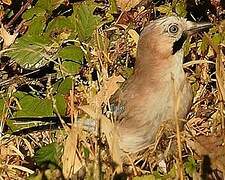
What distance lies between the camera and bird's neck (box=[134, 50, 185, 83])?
173 inches

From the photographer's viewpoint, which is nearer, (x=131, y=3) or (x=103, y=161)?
(x=103, y=161)

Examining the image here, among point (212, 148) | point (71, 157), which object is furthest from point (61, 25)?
point (212, 148)

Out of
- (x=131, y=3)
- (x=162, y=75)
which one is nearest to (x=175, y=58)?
(x=162, y=75)

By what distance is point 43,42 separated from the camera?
482 cm

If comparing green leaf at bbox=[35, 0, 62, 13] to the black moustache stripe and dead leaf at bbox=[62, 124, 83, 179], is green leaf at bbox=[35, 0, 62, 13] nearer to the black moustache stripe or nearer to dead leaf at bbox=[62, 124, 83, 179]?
the black moustache stripe

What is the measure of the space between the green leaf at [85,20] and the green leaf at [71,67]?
22 centimetres

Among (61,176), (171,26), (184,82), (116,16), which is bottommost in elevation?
(61,176)

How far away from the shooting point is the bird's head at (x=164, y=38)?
174 inches

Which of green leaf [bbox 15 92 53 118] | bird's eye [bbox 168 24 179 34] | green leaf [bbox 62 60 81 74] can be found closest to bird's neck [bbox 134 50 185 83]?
bird's eye [bbox 168 24 179 34]

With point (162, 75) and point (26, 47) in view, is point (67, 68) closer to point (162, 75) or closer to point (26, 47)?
point (26, 47)

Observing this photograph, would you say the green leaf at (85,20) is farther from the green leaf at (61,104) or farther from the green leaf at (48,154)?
the green leaf at (48,154)

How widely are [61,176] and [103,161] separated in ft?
0.62

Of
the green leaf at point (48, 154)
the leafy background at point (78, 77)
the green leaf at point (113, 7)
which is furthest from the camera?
the green leaf at point (113, 7)

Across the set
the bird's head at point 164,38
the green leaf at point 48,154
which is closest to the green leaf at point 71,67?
the bird's head at point 164,38
